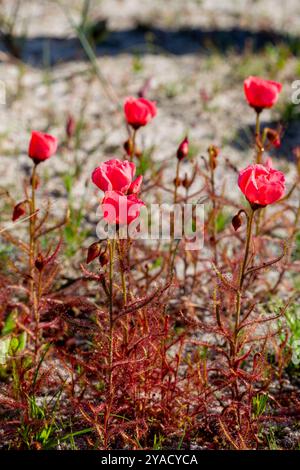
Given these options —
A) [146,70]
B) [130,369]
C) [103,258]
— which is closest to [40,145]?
[103,258]

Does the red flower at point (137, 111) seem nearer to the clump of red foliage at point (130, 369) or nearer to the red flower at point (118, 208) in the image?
the clump of red foliage at point (130, 369)

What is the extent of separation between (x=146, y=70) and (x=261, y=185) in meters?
3.07

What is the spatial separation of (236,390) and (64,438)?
1.63 ft

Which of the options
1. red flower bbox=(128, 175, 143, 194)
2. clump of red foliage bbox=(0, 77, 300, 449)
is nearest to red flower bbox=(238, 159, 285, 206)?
clump of red foliage bbox=(0, 77, 300, 449)

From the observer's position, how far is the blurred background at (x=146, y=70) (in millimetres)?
3977

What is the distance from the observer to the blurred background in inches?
157

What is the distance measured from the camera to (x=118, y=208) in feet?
5.68

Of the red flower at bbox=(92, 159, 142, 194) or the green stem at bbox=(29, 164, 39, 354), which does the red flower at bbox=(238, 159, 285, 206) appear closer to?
the red flower at bbox=(92, 159, 142, 194)

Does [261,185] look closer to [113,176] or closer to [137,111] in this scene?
[113,176]

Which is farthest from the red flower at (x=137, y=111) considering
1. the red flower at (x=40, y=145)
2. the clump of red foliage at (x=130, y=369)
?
the red flower at (x=40, y=145)

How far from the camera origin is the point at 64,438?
6.73ft

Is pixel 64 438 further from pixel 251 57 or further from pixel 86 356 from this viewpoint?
pixel 251 57
